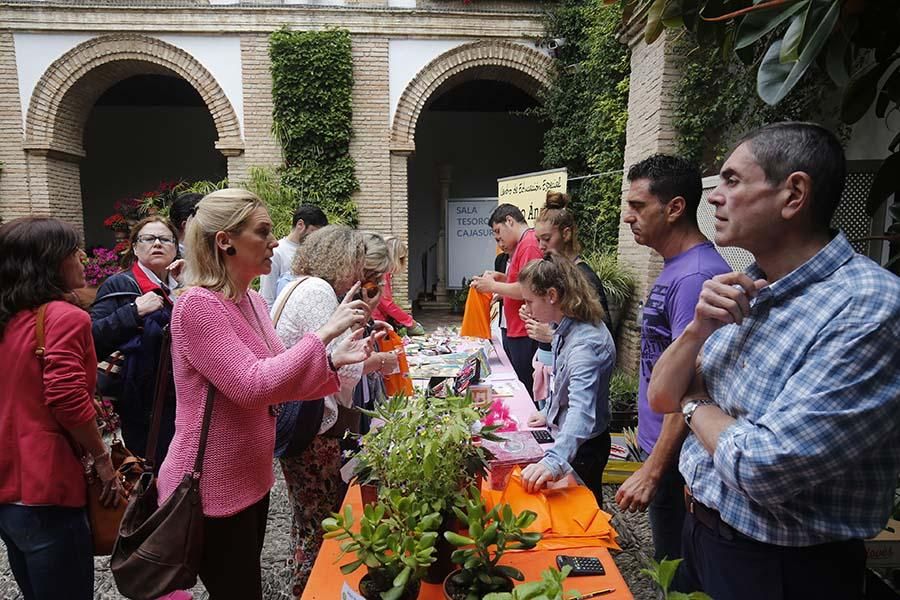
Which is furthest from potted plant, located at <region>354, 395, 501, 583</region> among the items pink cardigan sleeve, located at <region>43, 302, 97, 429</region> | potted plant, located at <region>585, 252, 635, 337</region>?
potted plant, located at <region>585, 252, 635, 337</region>

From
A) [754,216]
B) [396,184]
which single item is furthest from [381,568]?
[396,184]

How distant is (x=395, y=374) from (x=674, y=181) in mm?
1879

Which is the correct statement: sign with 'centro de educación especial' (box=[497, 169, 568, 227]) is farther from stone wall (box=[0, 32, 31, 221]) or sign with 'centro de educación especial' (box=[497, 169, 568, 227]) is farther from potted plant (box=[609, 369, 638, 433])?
stone wall (box=[0, 32, 31, 221])

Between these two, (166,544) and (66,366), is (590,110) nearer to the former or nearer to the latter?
(66,366)

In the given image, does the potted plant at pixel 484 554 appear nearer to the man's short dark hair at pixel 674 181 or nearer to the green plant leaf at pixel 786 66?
the green plant leaf at pixel 786 66

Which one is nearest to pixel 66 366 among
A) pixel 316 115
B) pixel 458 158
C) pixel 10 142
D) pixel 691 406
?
pixel 691 406

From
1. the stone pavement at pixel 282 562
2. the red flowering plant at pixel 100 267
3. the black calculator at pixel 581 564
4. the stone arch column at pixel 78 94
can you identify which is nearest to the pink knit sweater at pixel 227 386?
the black calculator at pixel 581 564

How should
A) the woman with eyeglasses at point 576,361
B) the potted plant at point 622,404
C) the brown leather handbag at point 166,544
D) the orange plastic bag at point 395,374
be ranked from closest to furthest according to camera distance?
the brown leather handbag at point 166,544 < the woman with eyeglasses at point 576,361 < the orange plastic bag at point 395,374 < the potted plant at point 622,404

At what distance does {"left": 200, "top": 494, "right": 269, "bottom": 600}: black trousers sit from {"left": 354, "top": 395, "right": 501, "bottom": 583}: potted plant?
0.65 metres

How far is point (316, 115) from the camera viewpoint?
9109 millimetres

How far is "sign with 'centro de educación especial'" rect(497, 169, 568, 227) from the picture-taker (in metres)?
6.00

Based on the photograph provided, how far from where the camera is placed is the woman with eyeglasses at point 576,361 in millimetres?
2250

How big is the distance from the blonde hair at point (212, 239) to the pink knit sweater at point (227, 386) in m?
0.07

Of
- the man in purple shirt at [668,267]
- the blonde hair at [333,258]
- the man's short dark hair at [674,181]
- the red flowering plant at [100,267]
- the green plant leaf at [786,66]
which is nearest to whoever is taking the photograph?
the green plant leaf at [786,66]
